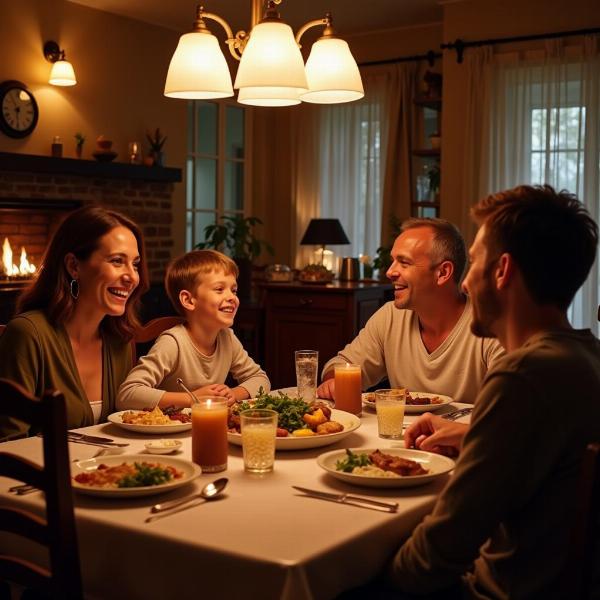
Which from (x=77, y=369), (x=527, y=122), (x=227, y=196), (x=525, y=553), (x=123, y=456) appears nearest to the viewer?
(x=525, y=553)

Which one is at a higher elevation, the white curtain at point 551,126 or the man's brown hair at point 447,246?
the white curtain at point 551,126

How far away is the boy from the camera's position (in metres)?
2.55

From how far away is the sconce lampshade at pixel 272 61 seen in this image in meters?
2.27

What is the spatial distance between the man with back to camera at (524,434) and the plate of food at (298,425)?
493 millimetres

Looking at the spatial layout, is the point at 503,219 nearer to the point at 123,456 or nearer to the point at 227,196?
the point at 123,456

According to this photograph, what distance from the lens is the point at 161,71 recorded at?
7234 millimetres

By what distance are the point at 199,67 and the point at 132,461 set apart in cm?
119

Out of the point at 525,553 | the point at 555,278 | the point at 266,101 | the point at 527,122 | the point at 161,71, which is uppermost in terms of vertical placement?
the point at 161,71

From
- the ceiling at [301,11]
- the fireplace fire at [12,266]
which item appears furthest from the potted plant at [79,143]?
the ceiling at [301,11]

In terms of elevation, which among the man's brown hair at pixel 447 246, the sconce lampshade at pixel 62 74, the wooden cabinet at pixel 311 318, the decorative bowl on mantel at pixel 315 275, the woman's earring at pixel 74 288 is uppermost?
the sconce lampshade at pixel 62 74

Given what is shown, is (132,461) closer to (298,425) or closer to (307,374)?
(298,425)

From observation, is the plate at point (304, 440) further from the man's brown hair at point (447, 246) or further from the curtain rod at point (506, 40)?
the curtain rod at point (506, 40)

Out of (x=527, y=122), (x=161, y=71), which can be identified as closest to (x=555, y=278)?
(x=527, y=122)

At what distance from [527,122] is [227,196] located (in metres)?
2.97
